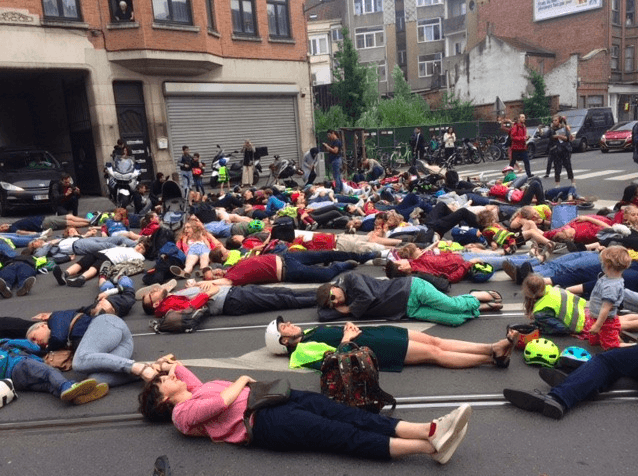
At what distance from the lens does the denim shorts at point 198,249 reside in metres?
9.30

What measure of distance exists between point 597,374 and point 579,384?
0.18 meters

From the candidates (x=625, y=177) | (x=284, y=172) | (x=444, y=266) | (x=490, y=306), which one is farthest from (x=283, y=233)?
(x=625, y=177)

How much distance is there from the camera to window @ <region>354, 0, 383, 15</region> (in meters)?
52.7

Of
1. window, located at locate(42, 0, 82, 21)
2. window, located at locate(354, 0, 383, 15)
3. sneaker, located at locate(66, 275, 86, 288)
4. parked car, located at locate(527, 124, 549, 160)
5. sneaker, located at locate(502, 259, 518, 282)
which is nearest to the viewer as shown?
sneaker, located at locate(502, 259, 518, 282)

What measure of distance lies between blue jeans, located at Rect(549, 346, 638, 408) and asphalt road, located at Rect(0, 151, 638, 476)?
0.13 metres

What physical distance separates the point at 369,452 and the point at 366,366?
2.00 feet

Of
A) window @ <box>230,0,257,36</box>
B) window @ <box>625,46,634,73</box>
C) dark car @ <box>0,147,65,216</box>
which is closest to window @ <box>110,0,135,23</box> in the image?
window @ <box>230,0,257,36</box>

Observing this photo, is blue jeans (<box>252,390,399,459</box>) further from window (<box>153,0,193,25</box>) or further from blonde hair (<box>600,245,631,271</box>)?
window (<box>153,0,193,25</box>)

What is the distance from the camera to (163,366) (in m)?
4.37

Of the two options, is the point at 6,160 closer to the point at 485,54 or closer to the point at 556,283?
the point at 556,283

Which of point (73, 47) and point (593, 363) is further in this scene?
point (73, 47)

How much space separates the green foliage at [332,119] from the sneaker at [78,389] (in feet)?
102

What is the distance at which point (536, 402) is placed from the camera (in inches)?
164

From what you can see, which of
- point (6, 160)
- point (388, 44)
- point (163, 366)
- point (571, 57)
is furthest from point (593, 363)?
point (388, 44)
